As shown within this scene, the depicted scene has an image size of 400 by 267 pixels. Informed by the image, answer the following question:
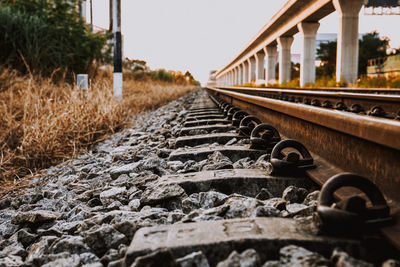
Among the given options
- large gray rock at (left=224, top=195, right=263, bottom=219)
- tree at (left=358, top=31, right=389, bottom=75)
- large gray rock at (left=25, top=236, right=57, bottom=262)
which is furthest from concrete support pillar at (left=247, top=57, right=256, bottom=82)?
large gray rock at (left=25, top=236, right=57, bottom=262)

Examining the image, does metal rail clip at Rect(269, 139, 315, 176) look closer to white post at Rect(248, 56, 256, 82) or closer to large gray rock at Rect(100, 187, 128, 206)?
large gray rock at Rect(100, 187, 128, 206)

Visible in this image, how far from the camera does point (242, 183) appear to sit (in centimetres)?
198

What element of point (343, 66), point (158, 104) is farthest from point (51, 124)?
point (343, 66)

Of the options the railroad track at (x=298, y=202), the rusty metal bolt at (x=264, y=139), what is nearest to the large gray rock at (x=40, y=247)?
the railroad track at (x=298, y=202)

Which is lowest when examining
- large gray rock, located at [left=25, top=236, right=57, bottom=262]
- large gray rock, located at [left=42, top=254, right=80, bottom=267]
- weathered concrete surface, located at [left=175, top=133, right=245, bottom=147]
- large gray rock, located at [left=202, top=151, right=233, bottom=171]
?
large gray rock, located at [left=25, top=236, right=57, bottom=262]

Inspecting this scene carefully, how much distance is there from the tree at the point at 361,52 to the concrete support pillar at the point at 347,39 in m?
34.3

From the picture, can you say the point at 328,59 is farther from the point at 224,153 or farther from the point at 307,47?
the point at 224,153

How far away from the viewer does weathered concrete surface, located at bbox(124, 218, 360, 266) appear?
1.16 meters

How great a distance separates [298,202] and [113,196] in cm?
104

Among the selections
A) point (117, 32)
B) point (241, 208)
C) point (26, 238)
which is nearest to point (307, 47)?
point (117, 32)

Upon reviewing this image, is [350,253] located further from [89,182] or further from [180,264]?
[89,182]

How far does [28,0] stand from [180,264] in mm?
12752

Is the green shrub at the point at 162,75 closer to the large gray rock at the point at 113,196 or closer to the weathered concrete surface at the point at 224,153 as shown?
the weathered concrete surface at the point at 224,153

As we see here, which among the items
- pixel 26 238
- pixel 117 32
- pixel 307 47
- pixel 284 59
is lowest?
pixel 26 238
